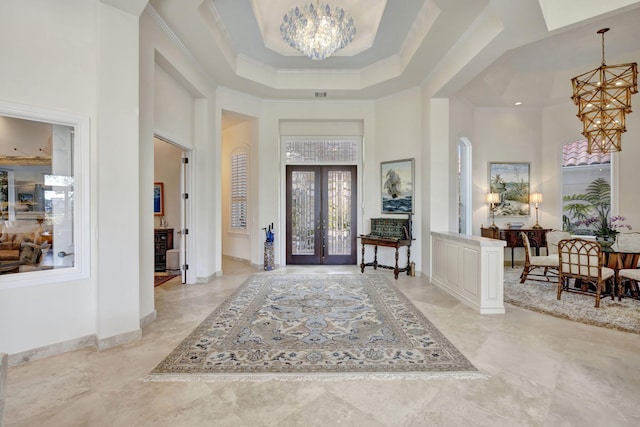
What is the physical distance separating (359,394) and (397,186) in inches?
189

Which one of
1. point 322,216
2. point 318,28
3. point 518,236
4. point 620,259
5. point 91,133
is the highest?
point 318,28

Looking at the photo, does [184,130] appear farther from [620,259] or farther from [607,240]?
[607,240]

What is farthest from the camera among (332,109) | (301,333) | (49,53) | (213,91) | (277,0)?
(332,109)

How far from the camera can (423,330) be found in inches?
130

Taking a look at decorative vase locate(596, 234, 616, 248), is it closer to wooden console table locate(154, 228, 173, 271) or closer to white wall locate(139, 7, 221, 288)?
white wall locate(139, 7, 221, 288)

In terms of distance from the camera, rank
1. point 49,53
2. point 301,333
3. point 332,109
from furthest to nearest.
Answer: point 332,109
point 301,333
point 49,53

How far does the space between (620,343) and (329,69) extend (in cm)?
604

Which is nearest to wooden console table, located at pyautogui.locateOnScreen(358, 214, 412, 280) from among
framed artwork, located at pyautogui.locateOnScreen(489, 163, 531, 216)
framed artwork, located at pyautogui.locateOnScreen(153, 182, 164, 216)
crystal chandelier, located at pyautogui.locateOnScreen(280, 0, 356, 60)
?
framed artwork, located at pyautogui.locateOnScreen(489, 163, 531, 216)

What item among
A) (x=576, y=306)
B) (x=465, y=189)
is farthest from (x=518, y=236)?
(x=576, y=306)

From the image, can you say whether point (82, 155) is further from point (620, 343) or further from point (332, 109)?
point (620, 343)

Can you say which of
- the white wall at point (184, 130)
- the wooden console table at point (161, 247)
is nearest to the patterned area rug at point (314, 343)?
the white wall at point (184, 130)

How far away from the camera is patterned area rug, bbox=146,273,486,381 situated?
2.48m

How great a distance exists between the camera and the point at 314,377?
7.89ft

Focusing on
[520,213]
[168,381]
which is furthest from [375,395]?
[520,213]
